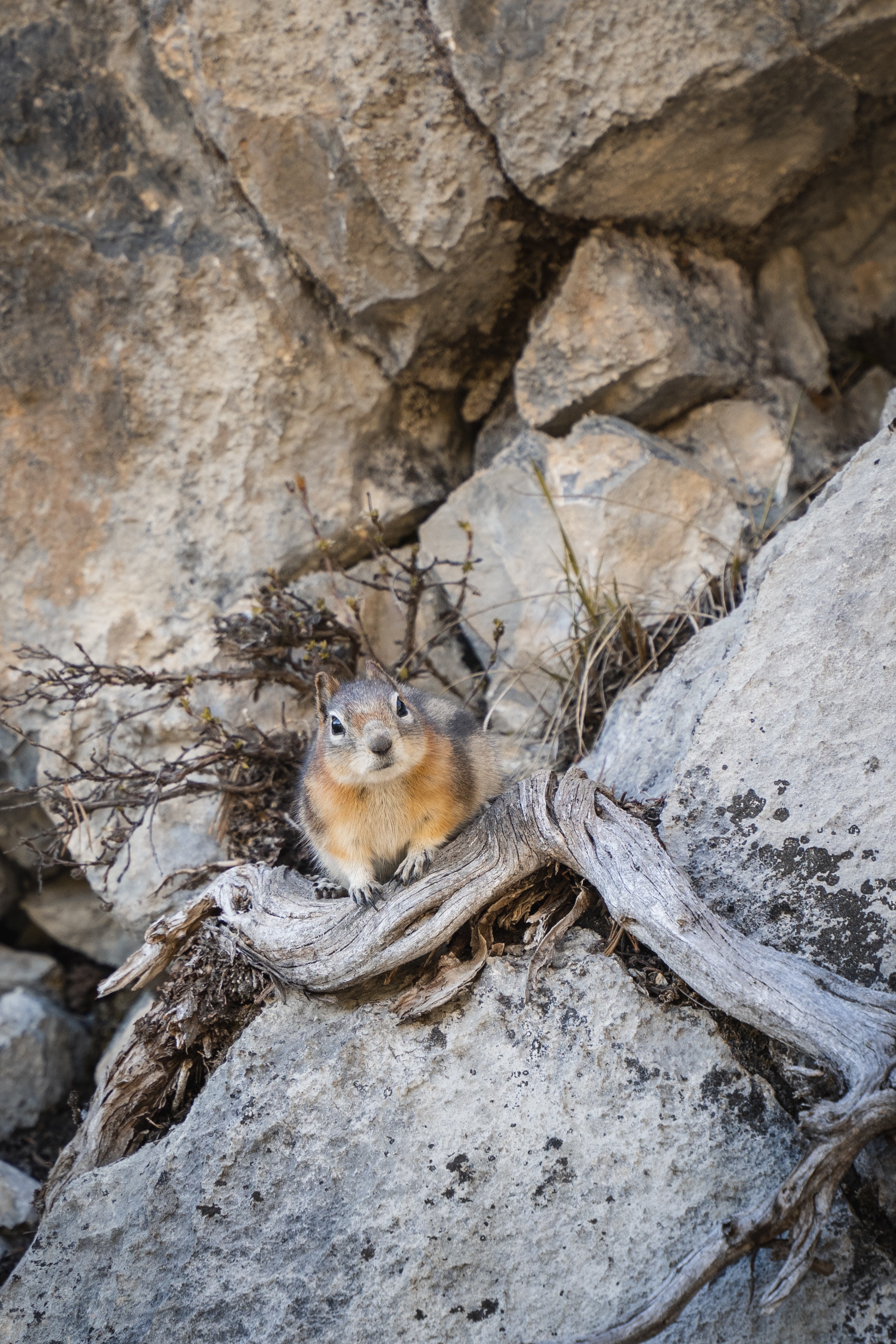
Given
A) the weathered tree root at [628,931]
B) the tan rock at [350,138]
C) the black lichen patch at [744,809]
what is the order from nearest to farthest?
the weathered tree root at [628,931] < the black lichen patch at [744,809] < the tan rock at [350,138]

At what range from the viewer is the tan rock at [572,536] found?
5508 millimetres

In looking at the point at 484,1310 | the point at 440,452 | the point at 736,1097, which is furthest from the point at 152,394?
the point at 484,1310

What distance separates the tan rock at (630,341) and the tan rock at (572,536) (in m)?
0.21

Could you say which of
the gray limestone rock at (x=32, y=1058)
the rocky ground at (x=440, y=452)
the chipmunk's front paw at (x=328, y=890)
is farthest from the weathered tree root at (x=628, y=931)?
the gray limestone rock at (x=32, y=1058)

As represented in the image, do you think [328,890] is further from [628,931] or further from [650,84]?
[650,84]

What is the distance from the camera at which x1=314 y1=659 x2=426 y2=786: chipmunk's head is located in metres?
3.77

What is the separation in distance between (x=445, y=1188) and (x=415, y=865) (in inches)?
47.3

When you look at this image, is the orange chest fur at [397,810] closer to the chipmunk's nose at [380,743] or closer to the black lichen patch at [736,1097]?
the chipmunk's nose at [380,743]

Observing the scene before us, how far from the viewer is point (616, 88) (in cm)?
498

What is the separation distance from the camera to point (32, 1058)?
552 cm

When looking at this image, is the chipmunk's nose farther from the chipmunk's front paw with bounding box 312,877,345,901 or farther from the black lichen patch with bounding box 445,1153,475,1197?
the black lichen patch with bounding box 445,1153,475,1197

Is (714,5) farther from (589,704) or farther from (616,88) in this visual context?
(589,704)

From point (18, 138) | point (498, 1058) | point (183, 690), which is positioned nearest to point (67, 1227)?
point (498, 1058)

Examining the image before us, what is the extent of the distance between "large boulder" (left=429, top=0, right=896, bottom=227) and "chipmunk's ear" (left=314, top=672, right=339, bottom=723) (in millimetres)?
3086
